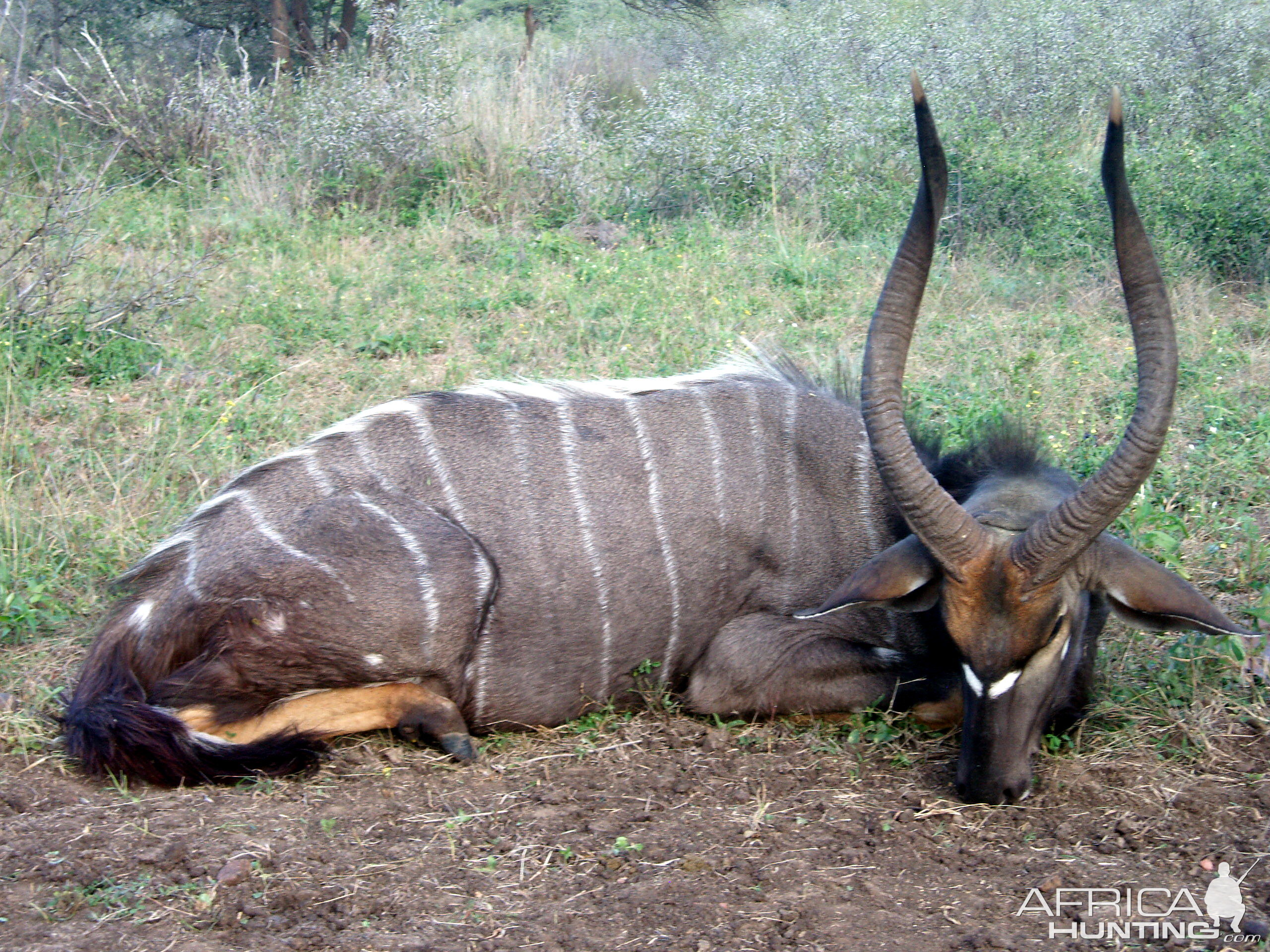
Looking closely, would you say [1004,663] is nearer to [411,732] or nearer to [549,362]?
[411,732]

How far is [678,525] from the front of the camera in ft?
11.6

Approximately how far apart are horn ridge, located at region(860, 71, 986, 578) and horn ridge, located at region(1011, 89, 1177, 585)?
0.57ft

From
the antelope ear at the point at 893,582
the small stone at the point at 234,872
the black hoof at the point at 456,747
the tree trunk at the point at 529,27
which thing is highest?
the tree trunk at the point at 529,27

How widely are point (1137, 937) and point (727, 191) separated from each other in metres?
6.23

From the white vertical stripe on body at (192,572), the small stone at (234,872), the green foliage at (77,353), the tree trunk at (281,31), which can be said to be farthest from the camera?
the tree trunk at (281,31)

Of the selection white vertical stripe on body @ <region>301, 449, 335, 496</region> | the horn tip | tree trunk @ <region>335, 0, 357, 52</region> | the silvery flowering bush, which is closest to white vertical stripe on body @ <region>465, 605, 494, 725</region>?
white vertical stripe on body @ <region>301, 449, 335, 496</region>

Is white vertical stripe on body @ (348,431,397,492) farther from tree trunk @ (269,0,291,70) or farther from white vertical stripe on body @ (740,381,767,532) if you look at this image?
tree trunk @ (269,0,291,70)

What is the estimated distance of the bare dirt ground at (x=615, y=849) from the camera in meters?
2.40

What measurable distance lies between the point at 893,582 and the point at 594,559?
36.5 inches

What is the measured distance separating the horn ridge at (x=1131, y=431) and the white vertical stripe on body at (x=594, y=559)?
1236 mm

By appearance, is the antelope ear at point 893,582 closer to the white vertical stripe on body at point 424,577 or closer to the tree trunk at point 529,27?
the white vertical stripe on body at point 424,577

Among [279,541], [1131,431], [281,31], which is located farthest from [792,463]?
[281,31]

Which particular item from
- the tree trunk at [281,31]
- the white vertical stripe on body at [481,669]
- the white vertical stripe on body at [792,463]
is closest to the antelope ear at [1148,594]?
the white vertical stripe on body at [792,463]

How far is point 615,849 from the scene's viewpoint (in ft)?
9.06
